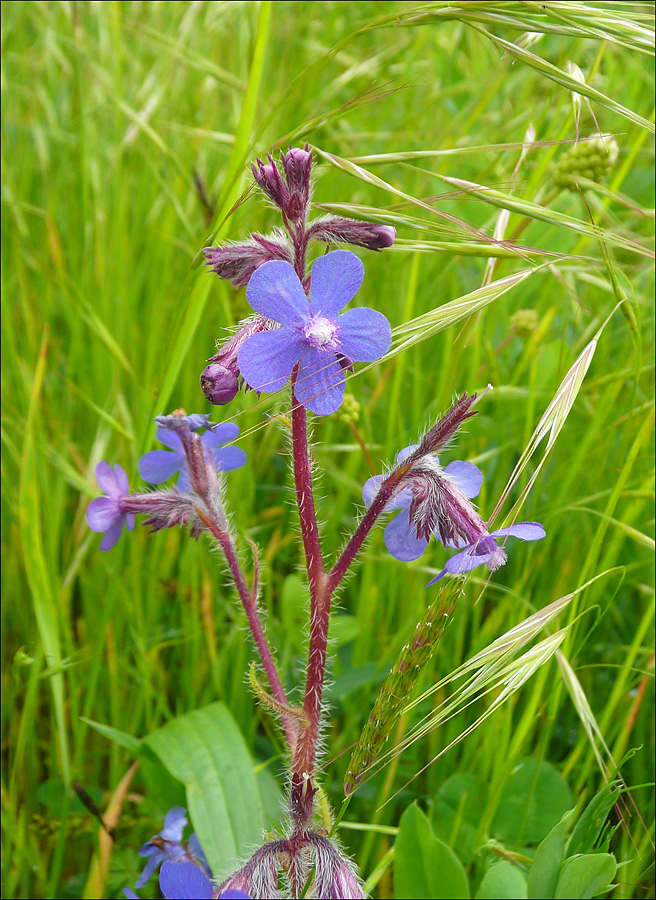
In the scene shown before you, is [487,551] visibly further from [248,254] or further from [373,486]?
[248,254]

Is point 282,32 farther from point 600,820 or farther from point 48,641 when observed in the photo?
point 600,820

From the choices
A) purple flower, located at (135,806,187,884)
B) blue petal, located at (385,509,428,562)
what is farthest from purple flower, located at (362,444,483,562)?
purple flower, located at (135,806,187,884)

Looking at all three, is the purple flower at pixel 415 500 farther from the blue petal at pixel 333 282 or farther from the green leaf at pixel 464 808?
the green leaf at pixel 464 808

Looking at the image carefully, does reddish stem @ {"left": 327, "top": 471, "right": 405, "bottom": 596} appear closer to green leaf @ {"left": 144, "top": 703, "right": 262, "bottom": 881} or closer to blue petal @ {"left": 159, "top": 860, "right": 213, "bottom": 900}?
blue petal @ {"left": 159, "top": 860, "right": 213, "bottom": 900}

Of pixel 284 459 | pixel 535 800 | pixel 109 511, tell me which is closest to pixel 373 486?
pixel 109 511

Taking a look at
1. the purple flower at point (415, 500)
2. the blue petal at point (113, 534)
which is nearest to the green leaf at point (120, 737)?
the blue petal at point (113, 534)
